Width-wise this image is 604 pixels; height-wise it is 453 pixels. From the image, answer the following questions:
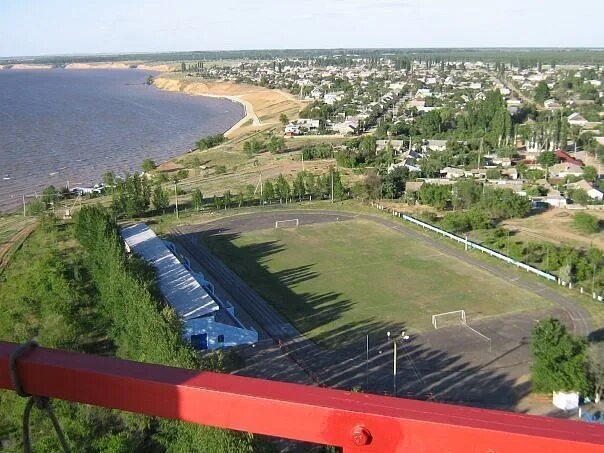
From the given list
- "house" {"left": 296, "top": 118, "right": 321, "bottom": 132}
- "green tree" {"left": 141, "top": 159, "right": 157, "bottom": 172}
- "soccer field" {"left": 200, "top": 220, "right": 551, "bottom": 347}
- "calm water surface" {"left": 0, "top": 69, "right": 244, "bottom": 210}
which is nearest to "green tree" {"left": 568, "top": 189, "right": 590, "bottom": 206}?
"soccer field" {"left": 200, "top": 220, "right": 551, "bottom": 347}

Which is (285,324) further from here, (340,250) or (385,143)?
(385,143)

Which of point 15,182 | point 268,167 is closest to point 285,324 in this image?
point 268,167

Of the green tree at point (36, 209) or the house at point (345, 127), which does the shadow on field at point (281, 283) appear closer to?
the green tree at point (36, 209)

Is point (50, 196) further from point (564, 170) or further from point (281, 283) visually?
point (564, 170)

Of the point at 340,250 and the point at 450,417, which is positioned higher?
the point at 450,417

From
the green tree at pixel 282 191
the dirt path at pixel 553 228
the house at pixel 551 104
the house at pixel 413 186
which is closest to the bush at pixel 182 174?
the green tree at pixel 282 191

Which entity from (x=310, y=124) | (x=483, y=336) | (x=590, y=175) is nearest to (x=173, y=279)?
(x=483, y=336)
